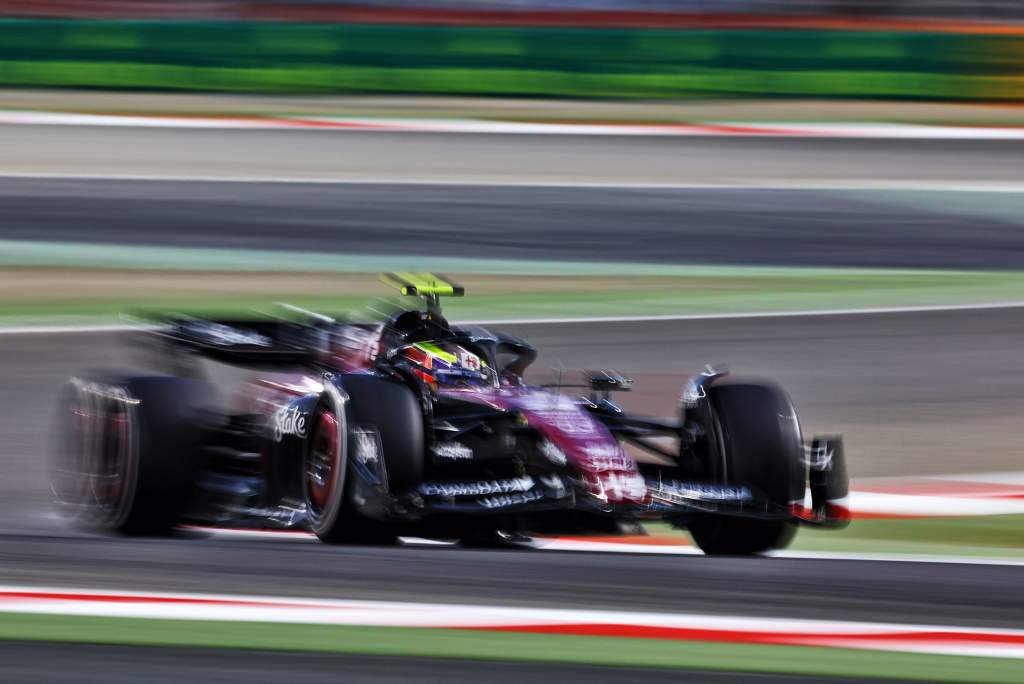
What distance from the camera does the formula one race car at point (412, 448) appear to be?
696 centimetres

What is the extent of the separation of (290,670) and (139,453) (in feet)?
10.2

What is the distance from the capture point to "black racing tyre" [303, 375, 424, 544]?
6922 mm

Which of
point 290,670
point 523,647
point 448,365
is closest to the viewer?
point 290,670

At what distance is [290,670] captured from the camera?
5.02m

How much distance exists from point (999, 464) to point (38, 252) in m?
8.23

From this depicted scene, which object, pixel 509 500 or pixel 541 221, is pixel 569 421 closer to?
pixel 509 500

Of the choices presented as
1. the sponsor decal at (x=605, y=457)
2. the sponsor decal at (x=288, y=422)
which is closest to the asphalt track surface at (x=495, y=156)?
the sponsor decal at (x=288, y=422)

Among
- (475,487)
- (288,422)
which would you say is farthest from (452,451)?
(288,422)

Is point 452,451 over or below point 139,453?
over

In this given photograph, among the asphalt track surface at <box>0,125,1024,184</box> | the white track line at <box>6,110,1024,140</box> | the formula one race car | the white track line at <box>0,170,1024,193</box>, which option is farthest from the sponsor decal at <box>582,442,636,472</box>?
the white track line at <box>6,110,1024,140</box>

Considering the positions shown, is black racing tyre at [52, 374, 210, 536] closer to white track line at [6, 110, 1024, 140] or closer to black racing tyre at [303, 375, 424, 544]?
black racing tyre at [303, 375, 424, 544]

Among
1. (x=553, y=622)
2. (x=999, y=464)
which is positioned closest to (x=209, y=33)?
(x=999, y=464)

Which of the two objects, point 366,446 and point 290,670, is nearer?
point 290,670

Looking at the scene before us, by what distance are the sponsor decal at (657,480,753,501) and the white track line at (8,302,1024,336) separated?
5497 mm
